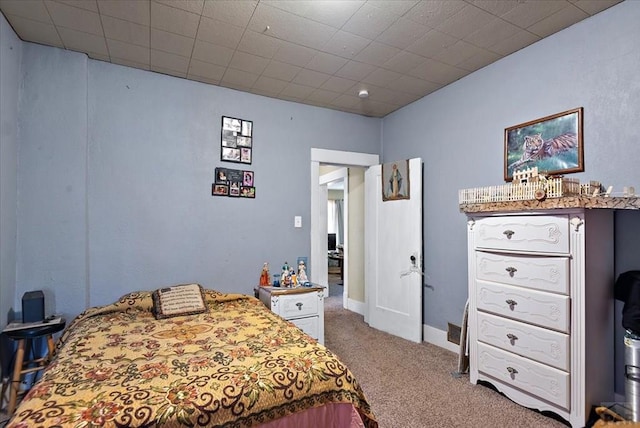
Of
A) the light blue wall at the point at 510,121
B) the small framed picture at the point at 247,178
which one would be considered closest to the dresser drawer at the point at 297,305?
the small framed picture at the point at 247,178

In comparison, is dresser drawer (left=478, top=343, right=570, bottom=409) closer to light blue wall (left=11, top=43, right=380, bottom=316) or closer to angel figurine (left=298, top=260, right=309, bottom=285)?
angel figurine (left=298, top=260, right=309, bottom=285)

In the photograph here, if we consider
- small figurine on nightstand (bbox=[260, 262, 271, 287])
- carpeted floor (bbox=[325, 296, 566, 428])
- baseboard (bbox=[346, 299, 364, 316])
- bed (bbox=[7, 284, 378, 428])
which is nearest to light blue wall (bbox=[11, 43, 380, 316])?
small figurine on nightstand (bbox=[260, 262, 271, 287])

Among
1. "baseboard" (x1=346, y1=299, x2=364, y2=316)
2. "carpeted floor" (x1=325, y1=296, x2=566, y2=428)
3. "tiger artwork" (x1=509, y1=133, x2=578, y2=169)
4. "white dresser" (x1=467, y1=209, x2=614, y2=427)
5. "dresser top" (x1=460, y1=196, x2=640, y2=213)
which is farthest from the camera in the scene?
"baseboard" (x1=346, y1=299, x2=364, y2=316)

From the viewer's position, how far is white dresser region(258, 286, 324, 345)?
2834 millimetres

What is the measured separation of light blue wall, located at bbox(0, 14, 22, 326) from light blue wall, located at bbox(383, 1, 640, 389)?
363 centimetres

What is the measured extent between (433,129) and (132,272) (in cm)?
335

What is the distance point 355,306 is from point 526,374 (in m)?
2.80

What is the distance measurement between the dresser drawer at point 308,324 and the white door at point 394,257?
1.12 metres

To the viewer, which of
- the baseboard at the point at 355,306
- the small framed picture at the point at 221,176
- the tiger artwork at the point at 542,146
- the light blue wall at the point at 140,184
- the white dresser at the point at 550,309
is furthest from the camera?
the baseboard at the point at 355,306

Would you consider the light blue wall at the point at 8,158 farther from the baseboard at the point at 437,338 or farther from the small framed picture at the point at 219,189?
the baseboard at the point at 437,338

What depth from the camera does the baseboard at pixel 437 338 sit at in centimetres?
315

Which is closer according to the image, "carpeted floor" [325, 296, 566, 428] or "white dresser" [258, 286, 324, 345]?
"carpeted floor" [325, 296, 566, 428]

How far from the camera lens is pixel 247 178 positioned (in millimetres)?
3359

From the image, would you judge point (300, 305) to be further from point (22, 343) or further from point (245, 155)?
point (22, 343)
